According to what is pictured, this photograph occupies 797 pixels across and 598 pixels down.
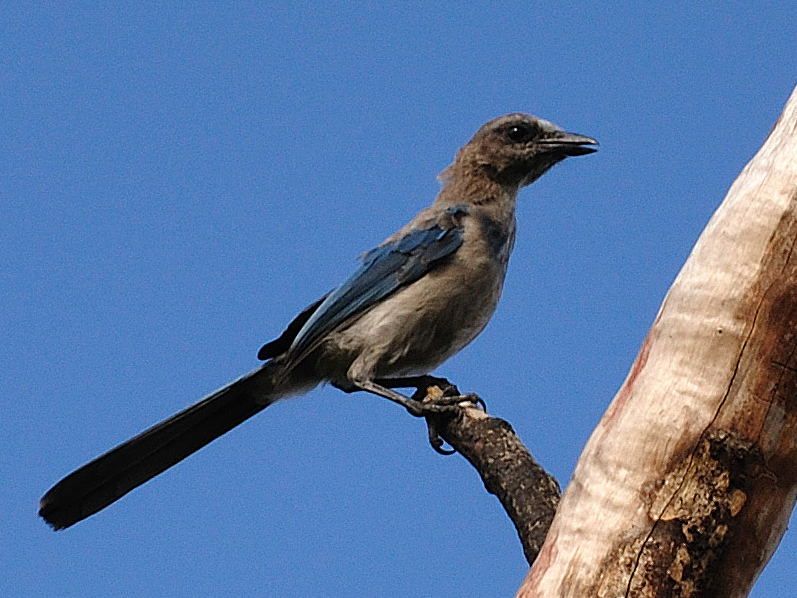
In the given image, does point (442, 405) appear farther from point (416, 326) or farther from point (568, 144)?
point (568, 144)

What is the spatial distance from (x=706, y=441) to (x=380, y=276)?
3.56 metres

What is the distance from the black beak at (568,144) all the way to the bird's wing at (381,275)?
89cm

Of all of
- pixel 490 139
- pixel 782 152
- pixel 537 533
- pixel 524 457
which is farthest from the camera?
pixel 490 139

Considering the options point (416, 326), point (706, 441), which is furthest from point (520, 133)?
point (706, 441)

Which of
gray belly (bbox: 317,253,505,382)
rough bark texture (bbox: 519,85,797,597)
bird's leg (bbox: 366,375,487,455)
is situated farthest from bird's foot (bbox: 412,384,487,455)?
rough bark texture (bbox: 519,85,797,597)

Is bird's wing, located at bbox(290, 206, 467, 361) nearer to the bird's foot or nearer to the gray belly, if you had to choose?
the gray belly

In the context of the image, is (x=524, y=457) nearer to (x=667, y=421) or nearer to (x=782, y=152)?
(x=667, y=421)

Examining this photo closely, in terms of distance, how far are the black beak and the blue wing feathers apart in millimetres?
917

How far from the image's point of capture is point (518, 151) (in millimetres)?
7652

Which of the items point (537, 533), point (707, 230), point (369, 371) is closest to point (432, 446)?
point (369, 371)

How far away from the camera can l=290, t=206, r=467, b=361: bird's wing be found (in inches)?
267

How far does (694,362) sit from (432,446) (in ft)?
7.29

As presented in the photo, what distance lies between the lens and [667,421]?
140 inches

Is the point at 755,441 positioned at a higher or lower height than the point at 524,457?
lower
